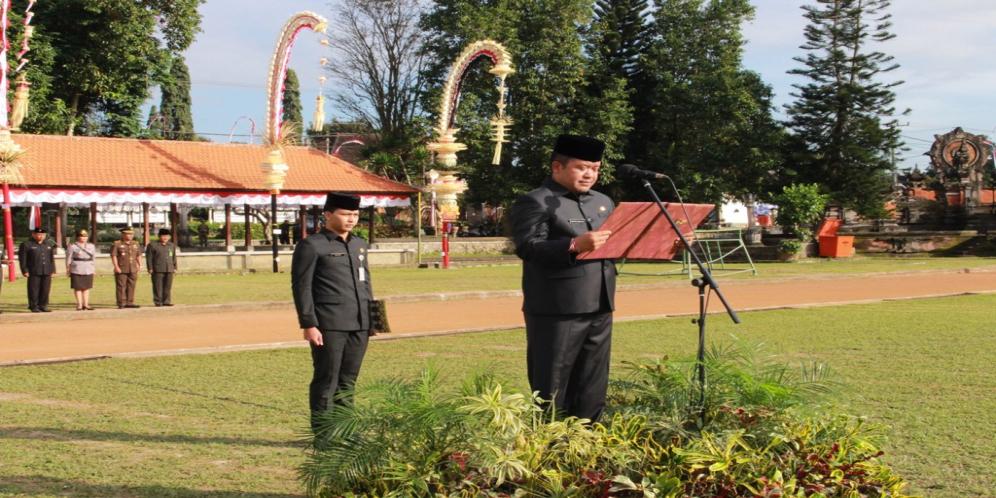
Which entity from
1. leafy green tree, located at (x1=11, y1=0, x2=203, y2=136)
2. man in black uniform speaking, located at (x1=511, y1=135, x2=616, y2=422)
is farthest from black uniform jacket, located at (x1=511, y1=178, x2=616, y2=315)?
leafy green tree, located at (x1=11, y1=0, x2=203, y2=136)

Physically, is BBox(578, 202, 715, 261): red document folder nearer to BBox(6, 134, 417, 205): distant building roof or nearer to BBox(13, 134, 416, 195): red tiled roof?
BBox(6, 134, 417, 205): distant building roof

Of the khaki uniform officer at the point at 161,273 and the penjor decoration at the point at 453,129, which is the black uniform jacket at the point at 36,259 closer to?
the khaki uniform officer at the point at 161,273

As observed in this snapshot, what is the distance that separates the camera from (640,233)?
500cm

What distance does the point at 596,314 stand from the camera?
5.16 m

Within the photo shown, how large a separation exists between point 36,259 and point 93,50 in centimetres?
2539

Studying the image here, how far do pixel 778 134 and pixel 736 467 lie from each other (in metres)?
43.7

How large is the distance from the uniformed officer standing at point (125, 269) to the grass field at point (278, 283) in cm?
119

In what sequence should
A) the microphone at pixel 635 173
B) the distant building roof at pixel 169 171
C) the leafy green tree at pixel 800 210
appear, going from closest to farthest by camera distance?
the microphone at pixel 635 173, the distant building roof at pixel 169 171, the leafy green tree at pixel 800 210

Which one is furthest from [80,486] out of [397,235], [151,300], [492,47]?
[397,235]

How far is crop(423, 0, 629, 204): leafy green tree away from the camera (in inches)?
1797

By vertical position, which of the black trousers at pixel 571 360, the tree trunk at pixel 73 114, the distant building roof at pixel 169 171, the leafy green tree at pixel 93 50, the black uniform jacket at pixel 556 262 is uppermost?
the leafy green tree at pixel 93 50

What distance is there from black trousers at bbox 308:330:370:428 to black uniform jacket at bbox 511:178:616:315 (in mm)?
1598

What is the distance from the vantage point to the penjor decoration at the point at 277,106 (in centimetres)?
3173

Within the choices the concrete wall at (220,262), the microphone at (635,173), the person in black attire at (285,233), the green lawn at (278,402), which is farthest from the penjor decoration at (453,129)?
the microphone at (635,173)
